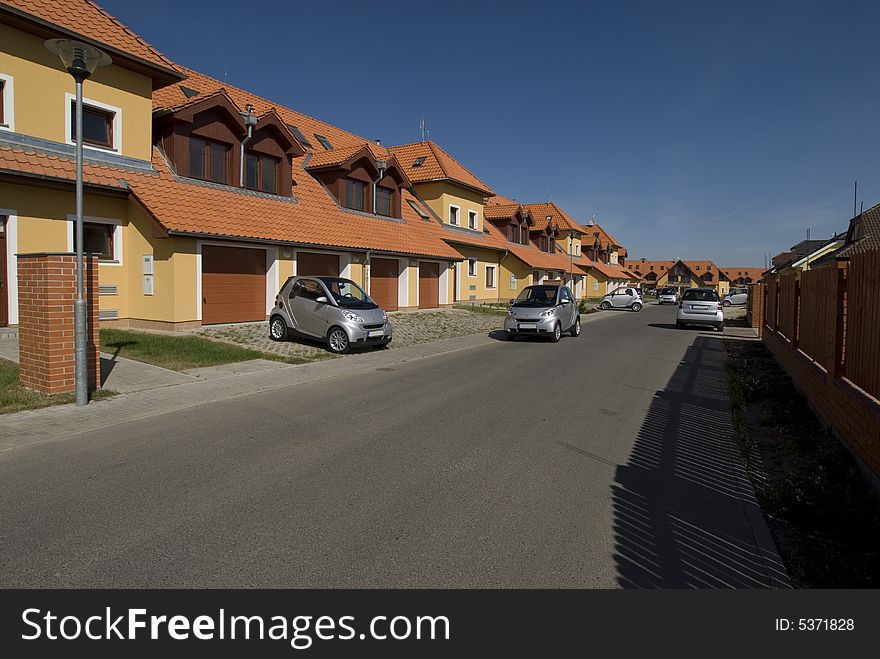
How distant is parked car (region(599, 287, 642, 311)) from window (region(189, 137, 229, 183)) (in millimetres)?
34100

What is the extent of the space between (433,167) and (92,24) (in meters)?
18.8

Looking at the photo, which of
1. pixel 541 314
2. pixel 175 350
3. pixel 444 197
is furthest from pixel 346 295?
pixel 444 197

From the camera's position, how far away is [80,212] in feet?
A: 26.6

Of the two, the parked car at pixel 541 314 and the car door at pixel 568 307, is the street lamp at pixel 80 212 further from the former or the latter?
the car door at pixel 568 307

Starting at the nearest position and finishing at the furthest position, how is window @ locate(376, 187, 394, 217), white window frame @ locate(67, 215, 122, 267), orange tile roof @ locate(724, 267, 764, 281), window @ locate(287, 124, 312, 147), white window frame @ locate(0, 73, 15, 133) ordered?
white window frame @ locate(0, 73, 15, 133), white window frame @ locate(67, 215, 122, 267), window @ locate(287, 124, 312, 147), window @ locate(376, 187, 394, 217), orange tile roof @ locate(724, 267, 764, 281)

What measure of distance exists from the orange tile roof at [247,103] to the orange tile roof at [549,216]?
1782cm

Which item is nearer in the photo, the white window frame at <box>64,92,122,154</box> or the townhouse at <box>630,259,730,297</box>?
the white window frame at <box>64,92,122,154</box>

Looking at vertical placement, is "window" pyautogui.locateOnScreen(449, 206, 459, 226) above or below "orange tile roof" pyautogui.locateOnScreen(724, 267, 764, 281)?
below

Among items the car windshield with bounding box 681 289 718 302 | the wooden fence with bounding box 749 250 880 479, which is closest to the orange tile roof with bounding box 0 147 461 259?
the car windshield with bounding box 681 289 718 302

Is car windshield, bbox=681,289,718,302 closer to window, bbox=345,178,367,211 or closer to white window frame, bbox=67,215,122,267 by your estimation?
window, bbox=345,178,367,211

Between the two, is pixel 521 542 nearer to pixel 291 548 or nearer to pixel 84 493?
pixel 291 548

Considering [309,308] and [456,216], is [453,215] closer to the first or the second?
[456,216]

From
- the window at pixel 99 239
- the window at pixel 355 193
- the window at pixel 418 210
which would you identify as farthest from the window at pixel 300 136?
the window at pixel 99 239

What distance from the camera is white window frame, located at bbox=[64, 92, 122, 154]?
1447cm
